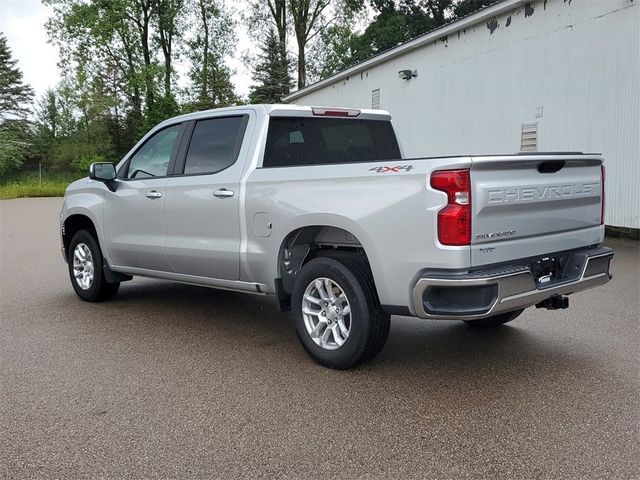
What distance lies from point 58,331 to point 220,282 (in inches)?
62.0

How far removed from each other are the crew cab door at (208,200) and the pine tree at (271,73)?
3211cm

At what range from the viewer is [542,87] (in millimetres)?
11344

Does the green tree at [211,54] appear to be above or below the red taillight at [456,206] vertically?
above

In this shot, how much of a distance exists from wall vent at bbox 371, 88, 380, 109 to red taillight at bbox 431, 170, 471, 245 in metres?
13.4

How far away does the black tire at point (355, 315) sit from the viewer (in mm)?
4066

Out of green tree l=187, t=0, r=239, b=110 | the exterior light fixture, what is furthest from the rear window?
green tree l=187, t=0, r=239, b=110

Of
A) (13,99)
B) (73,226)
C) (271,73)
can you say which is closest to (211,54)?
(271,73)

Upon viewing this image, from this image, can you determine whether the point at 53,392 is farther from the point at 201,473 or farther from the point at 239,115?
the point at 239,115

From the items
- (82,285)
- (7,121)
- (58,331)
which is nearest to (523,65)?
(82,285)

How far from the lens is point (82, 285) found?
267 inches

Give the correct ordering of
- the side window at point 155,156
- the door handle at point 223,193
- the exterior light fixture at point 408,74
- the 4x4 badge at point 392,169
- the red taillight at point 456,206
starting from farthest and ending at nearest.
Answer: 1. the exterior light fixture at point 408,74
2. the side window at point 155,156
3. the door handle at point 223,193
4. the 4x4 badge at point 392,169
5. the red taillight at point 456,206

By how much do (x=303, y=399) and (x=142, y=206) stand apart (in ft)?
9.52

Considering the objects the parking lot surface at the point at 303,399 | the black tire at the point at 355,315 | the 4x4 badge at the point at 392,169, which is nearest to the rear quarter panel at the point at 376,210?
the 4x4 badge at the point at 392,169

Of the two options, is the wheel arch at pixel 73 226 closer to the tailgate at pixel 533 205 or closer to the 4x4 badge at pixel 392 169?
the 4x4 badge at pixel 392 169
